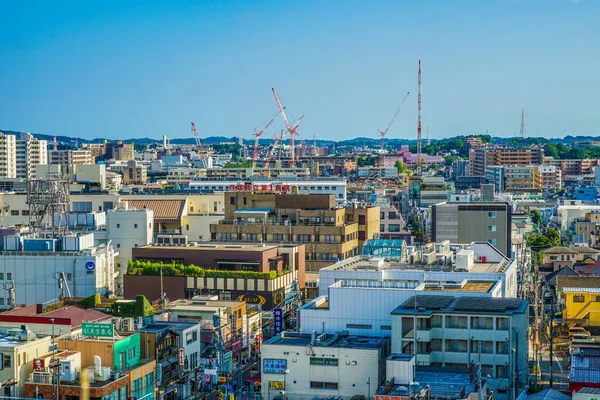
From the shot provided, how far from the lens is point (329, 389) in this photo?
20750mm

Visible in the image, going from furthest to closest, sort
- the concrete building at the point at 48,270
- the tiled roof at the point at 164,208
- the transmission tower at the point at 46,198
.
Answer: the tiled roof at the point at 164,208
the transmission tower at the point at 46,198
the concrete building at the point at 48,270

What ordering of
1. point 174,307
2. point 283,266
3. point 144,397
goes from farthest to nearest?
1. point 283,266
2. point 174,307
3. point 144,397

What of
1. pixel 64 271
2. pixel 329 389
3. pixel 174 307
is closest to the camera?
pixel 329 389

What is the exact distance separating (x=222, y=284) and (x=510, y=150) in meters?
94.0

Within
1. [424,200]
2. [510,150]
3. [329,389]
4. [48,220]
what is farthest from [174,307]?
[510,150]

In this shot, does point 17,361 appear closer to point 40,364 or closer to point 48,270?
point 40,364

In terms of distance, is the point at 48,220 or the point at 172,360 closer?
the point at 172,360

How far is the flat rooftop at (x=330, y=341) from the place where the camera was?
21.2 meters

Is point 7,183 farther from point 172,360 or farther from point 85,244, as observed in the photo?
point 172,360

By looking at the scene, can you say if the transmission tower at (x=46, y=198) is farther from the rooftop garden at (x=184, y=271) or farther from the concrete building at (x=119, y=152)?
the concrete building at (x=119, y=152)

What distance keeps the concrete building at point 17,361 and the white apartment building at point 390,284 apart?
6519 mm

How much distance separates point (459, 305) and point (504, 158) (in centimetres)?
10027

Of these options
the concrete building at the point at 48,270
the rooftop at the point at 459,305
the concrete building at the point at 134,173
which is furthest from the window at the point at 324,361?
the concrete building at the point at 134,173

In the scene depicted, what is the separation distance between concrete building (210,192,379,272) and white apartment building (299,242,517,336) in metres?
7.89
